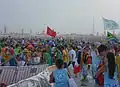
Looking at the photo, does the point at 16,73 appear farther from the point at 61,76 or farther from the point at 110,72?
the point at 110,72

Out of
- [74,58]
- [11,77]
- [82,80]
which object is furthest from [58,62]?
[74,58]

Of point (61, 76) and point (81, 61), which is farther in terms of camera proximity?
point (81, 61)

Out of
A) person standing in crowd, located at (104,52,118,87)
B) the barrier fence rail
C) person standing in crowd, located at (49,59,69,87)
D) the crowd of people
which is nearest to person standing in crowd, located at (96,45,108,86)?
the crowd of people

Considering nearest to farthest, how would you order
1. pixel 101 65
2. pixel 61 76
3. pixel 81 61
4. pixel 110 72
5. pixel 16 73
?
pixel 110 72
pixel 61 76
pixel 101 65
pixel 16 73
pixel 81 61

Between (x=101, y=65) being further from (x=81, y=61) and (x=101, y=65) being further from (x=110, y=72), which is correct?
(x=81, y=61)

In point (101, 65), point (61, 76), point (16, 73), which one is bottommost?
point (16, 73)

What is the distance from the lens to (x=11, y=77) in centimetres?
1213

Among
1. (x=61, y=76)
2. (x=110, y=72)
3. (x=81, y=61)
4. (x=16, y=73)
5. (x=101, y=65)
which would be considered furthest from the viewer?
(x=81, y=61)

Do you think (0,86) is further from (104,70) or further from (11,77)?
(104,70)

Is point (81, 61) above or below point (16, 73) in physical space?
above

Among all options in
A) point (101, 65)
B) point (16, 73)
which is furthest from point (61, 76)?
point (16, 73)

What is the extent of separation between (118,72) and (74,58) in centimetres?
1034

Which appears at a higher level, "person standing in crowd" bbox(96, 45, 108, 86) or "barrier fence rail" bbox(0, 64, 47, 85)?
"person standing in crowd" bbox(96, 45, 108, 86)

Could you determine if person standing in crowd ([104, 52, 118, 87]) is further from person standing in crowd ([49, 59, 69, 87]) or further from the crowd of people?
person standing in crowd ([49, 59, 69, 87])
